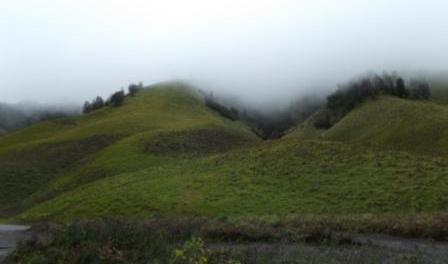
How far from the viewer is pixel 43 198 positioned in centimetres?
6103

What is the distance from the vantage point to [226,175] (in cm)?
4884

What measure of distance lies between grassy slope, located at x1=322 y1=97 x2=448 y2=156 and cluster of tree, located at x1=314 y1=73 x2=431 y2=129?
8478 mm

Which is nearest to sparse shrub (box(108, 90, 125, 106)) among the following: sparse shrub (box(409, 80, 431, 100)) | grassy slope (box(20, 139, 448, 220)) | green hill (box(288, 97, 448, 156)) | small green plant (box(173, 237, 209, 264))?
green hill (box(288, 97, 448, 156))

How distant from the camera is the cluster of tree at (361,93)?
126500mm

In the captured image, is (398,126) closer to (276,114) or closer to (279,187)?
(279,187)

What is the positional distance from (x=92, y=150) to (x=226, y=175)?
43.1 metres

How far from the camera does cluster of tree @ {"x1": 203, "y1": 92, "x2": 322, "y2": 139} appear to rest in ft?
575

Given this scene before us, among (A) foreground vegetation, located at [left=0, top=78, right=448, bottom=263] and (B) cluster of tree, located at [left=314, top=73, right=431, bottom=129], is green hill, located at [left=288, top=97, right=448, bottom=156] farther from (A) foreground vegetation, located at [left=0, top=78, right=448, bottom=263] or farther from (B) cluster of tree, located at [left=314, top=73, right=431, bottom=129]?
(B) cluster of tree, located at [left=314, top=73, right=431, bottom=129]

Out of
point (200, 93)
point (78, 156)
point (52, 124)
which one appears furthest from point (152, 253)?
point (200, 93)

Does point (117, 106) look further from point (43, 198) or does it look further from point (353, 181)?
point (353, 181)

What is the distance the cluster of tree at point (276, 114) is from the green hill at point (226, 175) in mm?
78134

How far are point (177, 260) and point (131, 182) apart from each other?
39.8 m

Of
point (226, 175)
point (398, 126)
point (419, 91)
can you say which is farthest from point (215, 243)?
point (419, 91)

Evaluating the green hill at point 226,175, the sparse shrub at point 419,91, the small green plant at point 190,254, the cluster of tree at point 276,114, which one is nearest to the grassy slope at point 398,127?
the green hill at point 226,175
